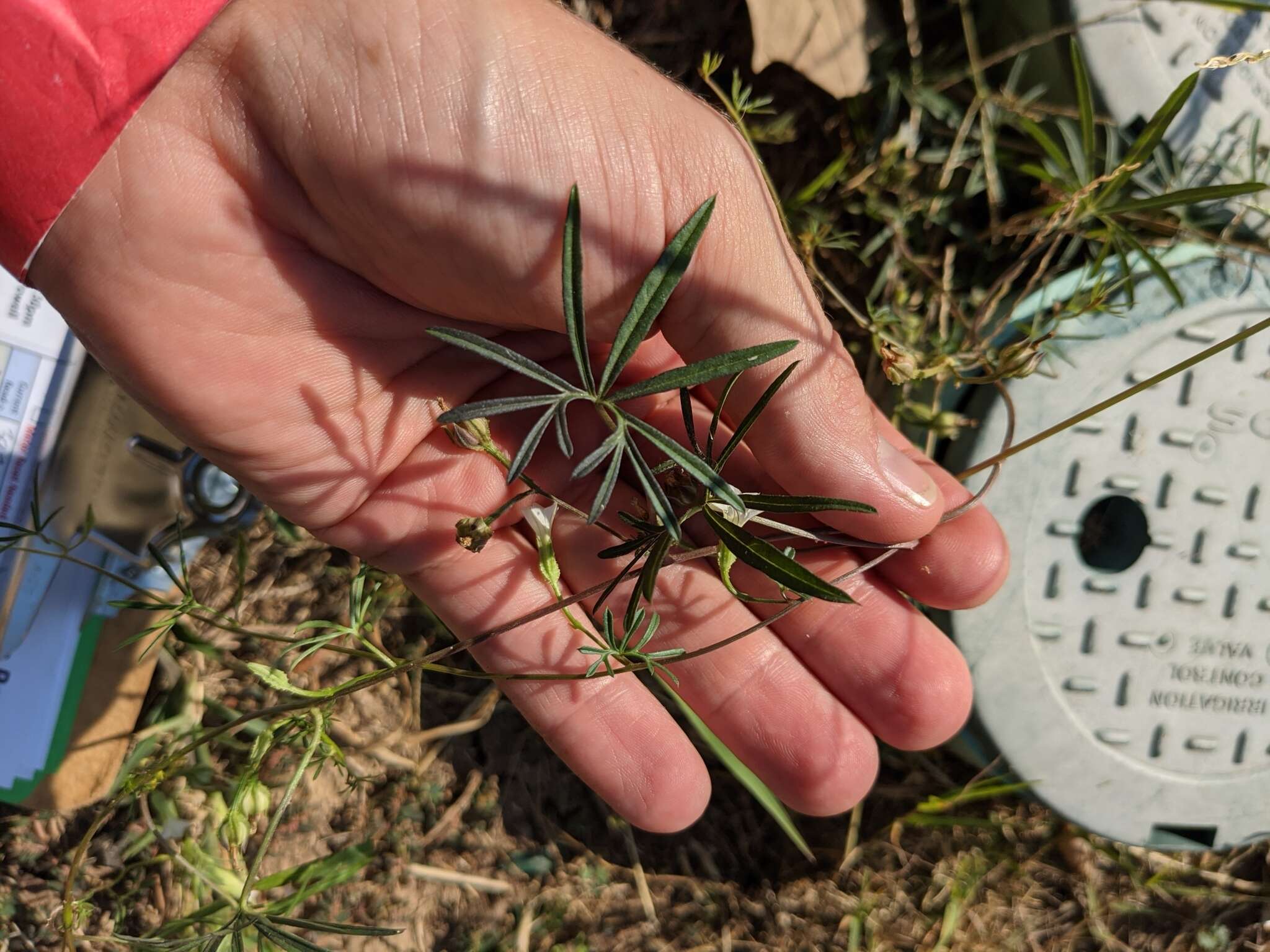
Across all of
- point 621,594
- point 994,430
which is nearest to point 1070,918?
point 994,430

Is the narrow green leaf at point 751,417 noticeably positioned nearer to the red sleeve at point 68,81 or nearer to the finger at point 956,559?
the finger at point 956,559

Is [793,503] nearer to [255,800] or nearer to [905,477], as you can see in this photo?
[905,477]

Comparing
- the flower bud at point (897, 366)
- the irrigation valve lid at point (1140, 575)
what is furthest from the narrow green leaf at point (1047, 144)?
the flower bud at point (897, 366)

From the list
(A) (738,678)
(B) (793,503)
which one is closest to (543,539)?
(B) (793,503)

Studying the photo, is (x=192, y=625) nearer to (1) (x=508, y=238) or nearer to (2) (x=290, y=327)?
(2) (x=290, y=327)

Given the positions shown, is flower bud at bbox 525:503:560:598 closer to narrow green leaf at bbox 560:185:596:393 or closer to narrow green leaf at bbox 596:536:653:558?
narrow green leaf at bbox 596:536:653:558

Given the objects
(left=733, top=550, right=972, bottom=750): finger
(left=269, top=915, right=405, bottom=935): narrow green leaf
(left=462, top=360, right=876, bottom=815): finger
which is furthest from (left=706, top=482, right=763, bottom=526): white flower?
(left=269, top=915, right=405, bottom=935): narrow green leaf
